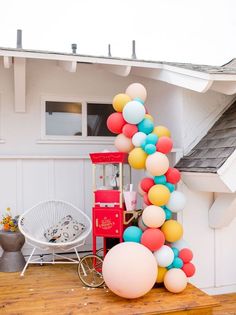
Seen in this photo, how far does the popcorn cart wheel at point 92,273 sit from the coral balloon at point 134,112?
1.55 meters

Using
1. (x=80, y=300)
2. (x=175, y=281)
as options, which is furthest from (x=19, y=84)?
(x=175, y=281)

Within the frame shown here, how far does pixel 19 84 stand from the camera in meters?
4.38

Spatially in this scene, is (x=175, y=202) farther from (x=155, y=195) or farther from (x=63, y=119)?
(x=63, y=119)

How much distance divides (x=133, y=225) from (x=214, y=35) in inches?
307

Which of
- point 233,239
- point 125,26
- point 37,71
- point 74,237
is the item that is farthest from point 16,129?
point 125,26

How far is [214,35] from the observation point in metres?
9.79

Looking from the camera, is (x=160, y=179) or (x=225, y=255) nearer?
(x=160, y=179)

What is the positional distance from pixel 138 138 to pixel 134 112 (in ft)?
0.89

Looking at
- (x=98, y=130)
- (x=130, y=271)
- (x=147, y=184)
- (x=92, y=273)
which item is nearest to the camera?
(x=130, y=271)

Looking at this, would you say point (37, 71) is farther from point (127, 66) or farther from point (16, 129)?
point (127, 66)

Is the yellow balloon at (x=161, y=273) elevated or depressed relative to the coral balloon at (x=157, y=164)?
depressed

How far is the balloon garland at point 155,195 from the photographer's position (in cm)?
335

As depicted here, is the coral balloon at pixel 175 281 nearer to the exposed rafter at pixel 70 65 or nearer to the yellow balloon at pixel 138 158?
the yellow balloon at pixel 138 158

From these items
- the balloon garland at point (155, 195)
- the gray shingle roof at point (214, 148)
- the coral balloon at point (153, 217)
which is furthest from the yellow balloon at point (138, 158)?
the gray shingle roof at point (214, 148)
